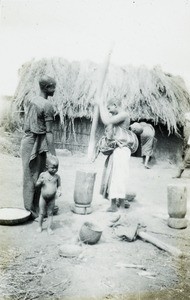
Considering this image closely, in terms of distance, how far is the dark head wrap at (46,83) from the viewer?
5349 millimetres

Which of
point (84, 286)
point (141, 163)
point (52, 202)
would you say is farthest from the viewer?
point (141, 163)

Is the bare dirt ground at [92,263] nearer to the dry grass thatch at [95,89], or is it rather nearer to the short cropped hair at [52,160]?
the short cropped hair at [52,160]

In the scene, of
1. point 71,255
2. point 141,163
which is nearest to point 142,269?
point 71,255

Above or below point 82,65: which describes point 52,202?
below

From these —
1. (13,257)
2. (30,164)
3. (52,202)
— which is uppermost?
(30,164)

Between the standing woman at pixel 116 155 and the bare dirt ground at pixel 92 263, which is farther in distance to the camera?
the standing woman at pixel 116 155

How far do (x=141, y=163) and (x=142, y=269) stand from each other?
30.7 ft

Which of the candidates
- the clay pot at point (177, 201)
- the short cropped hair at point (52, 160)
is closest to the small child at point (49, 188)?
the short cropped hair at point (52, 160)

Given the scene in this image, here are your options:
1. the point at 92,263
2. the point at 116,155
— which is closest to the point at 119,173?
the point at 116,155

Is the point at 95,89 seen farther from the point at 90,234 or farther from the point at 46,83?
the point at 90,234

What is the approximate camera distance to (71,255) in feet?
14.1

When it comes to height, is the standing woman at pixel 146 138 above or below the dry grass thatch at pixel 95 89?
below

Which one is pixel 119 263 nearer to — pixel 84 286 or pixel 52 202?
pixel 84 286

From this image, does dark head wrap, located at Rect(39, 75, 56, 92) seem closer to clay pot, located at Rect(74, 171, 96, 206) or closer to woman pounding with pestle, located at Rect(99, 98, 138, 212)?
woman pounding with pestle, located at Rect(99, 98, 138, 212)
